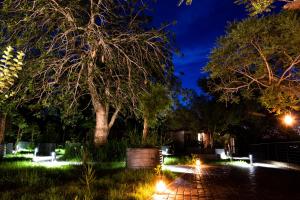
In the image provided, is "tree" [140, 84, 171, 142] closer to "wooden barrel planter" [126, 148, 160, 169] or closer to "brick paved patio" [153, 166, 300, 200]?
"wooden barrel planter" [126, 148, 160, 169]

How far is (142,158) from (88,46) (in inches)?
263

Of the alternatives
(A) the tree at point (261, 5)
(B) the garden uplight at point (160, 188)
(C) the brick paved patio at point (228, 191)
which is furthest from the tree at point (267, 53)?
(B) the garden uplight at point (160, 188)

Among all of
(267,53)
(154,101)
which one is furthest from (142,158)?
(267,53)

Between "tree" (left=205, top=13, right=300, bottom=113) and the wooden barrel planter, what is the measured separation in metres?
4.04

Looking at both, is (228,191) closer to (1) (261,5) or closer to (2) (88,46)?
(1) (261,5)

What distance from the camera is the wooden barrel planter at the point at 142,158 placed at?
901 centimetres

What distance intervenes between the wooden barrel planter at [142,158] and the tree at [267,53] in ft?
13.3

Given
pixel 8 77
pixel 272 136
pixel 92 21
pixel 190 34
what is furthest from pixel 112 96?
pixel 190 34

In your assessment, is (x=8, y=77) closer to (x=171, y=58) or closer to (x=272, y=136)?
(x=171, y=58)

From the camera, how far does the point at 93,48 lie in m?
12.7

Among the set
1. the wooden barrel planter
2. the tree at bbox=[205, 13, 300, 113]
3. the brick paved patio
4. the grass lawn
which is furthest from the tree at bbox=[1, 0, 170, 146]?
the brick paved patio

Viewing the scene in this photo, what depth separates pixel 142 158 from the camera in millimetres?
9039

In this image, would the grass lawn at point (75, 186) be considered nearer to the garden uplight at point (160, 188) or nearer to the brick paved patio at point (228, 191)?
the garden uplight at point (160, 188)

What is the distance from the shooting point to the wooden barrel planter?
29.6 feet
